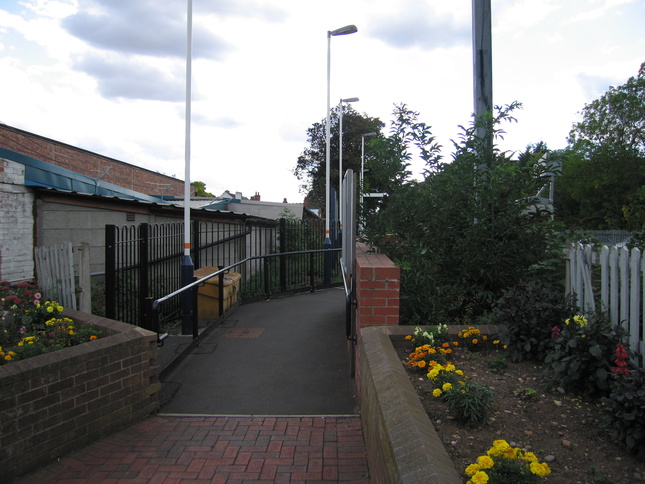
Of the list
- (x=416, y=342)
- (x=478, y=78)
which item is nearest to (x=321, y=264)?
(x=478, y=78)

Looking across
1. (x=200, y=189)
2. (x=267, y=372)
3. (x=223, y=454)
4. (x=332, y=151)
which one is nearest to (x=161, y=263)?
(x=267, y=372)

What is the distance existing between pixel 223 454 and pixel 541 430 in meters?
2.23

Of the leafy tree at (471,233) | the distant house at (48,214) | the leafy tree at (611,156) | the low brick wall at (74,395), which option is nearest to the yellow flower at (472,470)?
the leafy tree at (471,233)

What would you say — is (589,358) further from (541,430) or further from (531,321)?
(531,321)

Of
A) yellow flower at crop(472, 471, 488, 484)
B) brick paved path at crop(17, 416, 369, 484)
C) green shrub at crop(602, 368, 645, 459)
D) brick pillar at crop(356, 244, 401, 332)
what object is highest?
brick pillar at crop(356, 244, 401, 332)

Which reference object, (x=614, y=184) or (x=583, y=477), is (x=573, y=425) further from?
(x=614, y=184)

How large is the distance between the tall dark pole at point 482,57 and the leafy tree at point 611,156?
39.4 m

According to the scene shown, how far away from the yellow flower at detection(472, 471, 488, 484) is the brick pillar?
222 cm

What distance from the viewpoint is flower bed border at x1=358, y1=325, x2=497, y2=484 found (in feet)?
6.50

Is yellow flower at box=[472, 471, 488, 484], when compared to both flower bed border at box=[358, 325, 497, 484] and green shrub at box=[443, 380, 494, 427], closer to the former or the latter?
flower bed border at box=[358, 325, 497, 484]

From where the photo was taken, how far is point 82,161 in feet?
97.0

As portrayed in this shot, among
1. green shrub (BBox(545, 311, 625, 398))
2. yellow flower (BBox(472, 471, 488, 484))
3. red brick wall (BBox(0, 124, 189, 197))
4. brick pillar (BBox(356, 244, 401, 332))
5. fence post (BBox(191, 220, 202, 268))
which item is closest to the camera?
yellow flower (BBox(472, 471, 488, 484))

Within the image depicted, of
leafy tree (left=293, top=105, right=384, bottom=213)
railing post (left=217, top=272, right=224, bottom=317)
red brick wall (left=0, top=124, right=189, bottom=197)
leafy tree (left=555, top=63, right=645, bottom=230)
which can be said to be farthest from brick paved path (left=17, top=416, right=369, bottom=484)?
leafy tree (left=555, top=63, right=645, bottom=230)

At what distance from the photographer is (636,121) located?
42.4 m
